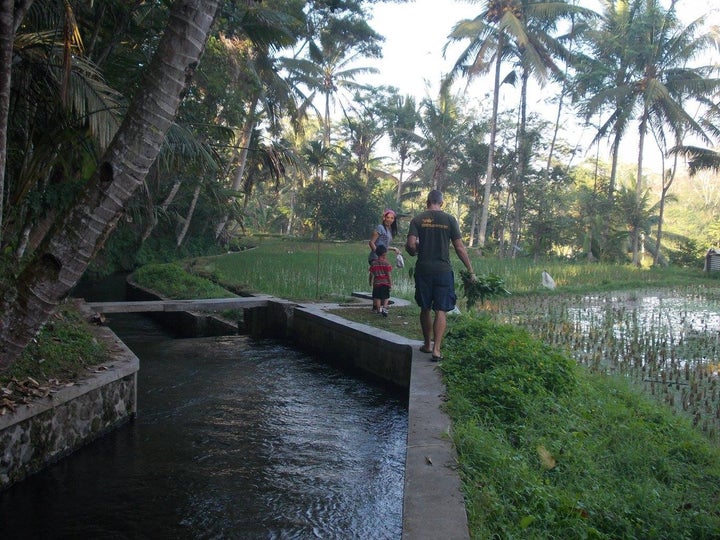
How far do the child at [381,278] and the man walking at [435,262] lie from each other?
9.08 feet

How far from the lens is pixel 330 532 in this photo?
12.3 ft

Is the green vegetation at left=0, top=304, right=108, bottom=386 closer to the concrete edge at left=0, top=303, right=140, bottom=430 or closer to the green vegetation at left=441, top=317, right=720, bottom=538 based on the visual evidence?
the concrete edge at left=0, top=303, right=140, bottom=430

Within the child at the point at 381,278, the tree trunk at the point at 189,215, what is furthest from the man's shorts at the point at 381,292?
the tree trunk at the point at 189,215

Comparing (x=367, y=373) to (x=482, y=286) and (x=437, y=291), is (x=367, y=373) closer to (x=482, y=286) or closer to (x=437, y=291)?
(x=482, y=286)

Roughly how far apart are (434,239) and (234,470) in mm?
2976

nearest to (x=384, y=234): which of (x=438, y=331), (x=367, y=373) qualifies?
(x=367, y=373)

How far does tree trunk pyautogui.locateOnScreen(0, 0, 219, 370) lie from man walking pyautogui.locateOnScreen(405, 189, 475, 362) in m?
2.94

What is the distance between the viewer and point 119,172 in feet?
12.5

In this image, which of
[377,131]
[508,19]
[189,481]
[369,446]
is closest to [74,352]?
[189,481]

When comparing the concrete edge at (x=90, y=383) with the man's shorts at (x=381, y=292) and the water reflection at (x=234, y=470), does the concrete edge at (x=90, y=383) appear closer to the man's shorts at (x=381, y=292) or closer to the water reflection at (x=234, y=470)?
the water reflection at (x=234, y=470)

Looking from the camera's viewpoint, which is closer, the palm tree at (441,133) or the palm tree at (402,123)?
the palm tree at (441,133)

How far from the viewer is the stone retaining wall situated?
418 cm

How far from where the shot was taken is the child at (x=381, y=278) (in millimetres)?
9047

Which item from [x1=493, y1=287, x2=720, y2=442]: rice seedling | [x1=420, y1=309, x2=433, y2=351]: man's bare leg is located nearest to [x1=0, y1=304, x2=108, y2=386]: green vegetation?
[x1=420, y1=309, x2=433, y2=351]: man's bare leg
